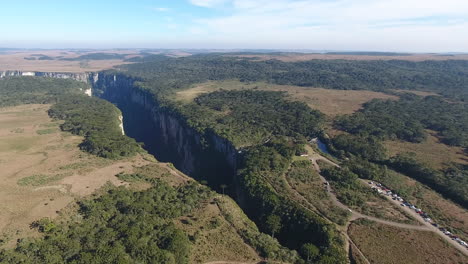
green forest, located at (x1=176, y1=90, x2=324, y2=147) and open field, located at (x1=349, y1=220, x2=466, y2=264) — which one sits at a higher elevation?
green forest, located at (x1=176, y1=90, x2=324, y2=147)

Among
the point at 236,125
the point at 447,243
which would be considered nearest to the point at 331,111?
the point at 236,125

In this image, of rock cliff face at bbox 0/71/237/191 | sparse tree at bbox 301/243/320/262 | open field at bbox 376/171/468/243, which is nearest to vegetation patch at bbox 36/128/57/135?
rock cliff face at bbox 0/71/237/191

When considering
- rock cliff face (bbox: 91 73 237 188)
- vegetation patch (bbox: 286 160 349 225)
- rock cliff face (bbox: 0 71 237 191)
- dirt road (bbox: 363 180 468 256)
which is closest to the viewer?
dirt road (bbox: 363 180 468 256)

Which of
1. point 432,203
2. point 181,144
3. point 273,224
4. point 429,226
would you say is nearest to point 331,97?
point 181,144

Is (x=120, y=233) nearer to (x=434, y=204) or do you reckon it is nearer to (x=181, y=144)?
(x=434, y=204)

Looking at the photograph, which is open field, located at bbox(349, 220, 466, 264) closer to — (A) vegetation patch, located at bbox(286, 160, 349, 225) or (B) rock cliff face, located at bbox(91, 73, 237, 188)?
(A) vegetation patch, located at bbox(286, 160, 349, 225)
